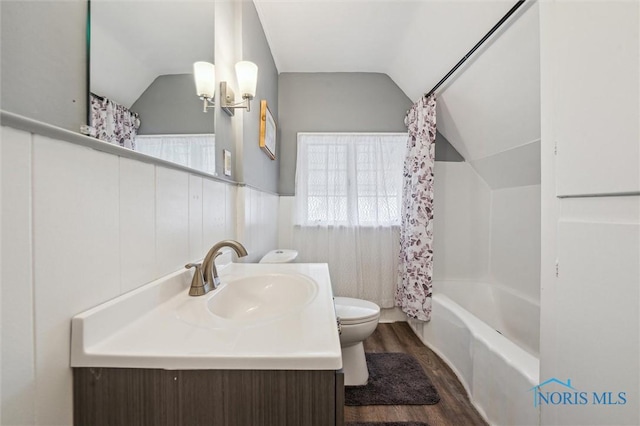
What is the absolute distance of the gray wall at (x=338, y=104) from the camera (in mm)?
2402

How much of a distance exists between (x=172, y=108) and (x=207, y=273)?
56 cm

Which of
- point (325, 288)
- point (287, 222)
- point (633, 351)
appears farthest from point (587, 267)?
point (287, 222)

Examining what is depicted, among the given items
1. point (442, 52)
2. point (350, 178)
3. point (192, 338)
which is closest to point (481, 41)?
point (442, 52)

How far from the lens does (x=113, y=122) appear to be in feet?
1.95

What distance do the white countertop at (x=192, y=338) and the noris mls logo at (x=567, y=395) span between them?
79 cm

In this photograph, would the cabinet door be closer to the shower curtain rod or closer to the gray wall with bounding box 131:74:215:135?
the shower curtain rod

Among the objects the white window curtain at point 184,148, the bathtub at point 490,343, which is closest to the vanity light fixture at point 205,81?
the white window curtain at point 184,148

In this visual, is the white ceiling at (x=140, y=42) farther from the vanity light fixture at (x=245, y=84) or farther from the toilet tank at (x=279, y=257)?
the toilet tank at (x=279, y=257)

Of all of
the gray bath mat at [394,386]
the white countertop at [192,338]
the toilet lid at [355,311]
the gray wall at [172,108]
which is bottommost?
the gray bath mat at [394,386]

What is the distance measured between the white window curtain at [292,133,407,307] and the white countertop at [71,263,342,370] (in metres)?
1.72

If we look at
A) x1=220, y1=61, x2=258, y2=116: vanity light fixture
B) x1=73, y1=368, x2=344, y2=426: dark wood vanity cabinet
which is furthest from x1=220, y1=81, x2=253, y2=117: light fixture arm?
x1=73, y1=368, x2=344, y2=426: dark wood vanity cabinet

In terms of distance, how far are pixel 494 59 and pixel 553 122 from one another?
913 mm

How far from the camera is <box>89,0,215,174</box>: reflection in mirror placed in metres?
0.57

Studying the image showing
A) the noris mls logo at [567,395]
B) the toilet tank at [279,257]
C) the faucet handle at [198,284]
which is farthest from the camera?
the toilet tank at [279,257]
